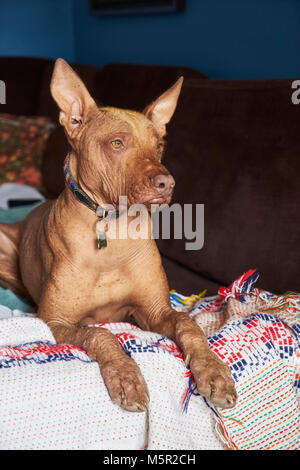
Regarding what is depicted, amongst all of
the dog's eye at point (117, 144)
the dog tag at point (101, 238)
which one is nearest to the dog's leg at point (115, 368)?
the dog tag at point (101, 238)

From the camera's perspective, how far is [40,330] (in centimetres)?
161

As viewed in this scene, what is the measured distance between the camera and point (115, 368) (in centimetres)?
137

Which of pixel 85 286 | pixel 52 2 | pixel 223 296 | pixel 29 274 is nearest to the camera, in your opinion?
pixel 85 286

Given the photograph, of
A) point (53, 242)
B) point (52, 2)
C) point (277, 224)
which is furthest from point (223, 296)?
point (52, 2)

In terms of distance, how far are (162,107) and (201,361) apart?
835 millimetres

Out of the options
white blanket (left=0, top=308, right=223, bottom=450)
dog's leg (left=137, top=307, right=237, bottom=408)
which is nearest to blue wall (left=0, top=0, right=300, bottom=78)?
dog's leg (left=137, top=307, right=237, bottom=408)

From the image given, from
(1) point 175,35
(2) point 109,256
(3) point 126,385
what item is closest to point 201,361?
(3) point 126,385

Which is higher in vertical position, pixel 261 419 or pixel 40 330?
pixel 40 330

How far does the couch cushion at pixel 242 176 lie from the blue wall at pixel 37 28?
2911 millimetres

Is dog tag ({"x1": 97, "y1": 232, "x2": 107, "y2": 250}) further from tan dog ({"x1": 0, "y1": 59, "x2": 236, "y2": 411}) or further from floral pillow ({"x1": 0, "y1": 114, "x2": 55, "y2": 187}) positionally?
→ floral pillow ({"x1": 0, "y1": 114, "x2": 55, "y2": 187})

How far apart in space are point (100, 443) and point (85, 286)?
0.54 metres

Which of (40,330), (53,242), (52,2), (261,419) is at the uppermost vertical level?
(52,2)

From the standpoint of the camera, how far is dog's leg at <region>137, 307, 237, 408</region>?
135cm

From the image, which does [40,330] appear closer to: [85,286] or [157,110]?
[85,286]
